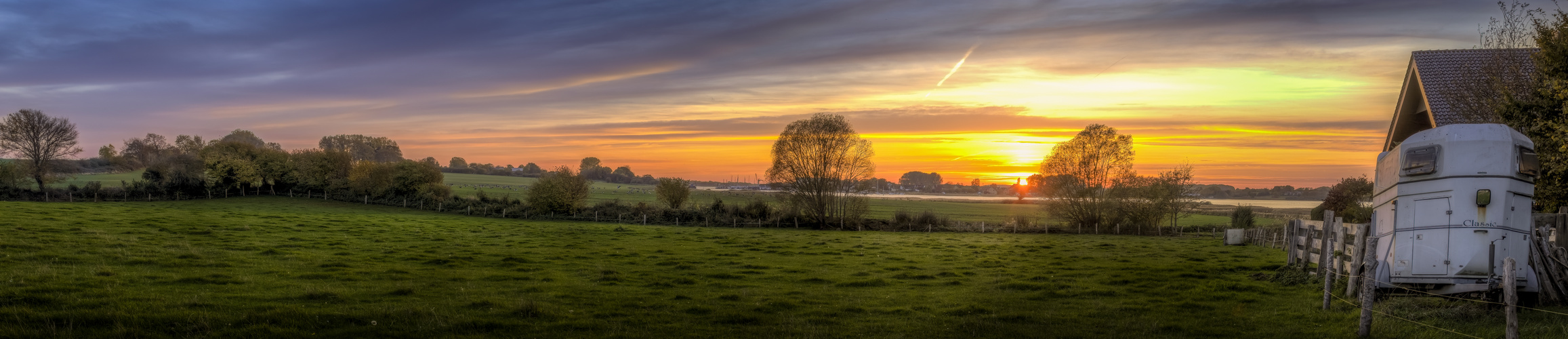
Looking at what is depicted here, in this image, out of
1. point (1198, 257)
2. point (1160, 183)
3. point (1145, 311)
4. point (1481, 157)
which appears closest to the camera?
point (1481, 157)

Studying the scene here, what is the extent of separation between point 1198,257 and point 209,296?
29361mm

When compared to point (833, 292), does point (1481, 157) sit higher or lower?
higher

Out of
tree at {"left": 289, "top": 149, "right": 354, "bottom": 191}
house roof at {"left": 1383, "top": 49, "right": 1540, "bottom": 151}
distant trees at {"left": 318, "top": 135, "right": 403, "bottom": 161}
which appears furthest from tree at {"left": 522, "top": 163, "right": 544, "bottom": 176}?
house roof at {"left": 1383, "top": 49, "right": 1540, "bottom": 151}

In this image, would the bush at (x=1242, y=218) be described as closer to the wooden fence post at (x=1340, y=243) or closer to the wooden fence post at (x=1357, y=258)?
the wooden fence post at (x=1340, y=243)

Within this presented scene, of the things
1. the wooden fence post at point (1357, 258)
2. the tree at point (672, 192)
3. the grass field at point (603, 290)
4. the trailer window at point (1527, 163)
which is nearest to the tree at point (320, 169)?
the tree at point (672, 192)

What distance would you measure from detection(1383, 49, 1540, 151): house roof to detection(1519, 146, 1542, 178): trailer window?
403 inches

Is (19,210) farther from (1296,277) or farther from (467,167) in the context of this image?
(467,167)

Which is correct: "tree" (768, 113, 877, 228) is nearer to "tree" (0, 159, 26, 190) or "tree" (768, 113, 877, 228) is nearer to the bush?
the bush

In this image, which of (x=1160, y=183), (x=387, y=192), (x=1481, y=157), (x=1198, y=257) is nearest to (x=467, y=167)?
(x=387, y=192)

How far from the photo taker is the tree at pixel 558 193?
6088 centimetres

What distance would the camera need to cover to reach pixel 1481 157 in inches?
453

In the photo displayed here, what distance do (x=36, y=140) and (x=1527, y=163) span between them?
96.6 metres

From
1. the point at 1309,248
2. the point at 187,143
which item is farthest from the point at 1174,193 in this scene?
the point at 187,143

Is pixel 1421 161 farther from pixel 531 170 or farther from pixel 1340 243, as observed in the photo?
pixel 531 170
